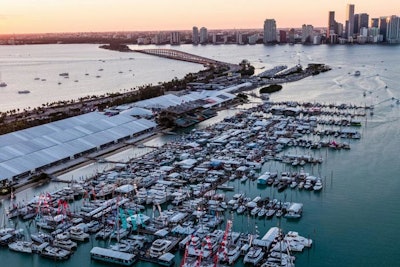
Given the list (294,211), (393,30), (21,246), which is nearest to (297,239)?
(294,211)

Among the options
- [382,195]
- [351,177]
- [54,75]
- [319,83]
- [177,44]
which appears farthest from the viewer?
[177,44]

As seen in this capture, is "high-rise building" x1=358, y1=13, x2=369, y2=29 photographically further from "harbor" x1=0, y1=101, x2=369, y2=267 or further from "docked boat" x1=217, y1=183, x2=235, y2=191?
"docked boat" x1=217, y1=183, x2=235, y2=191

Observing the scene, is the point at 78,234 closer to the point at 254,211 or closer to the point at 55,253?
the point at 55,253

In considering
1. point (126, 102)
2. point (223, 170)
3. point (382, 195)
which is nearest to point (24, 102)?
point (126, 102)

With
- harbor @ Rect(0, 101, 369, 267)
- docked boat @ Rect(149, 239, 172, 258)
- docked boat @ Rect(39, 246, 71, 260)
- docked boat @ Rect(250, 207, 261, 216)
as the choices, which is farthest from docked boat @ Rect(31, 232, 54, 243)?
docked boat @ Rect(250, 207, 261, 216)

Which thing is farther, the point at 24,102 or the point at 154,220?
the point at 24,102

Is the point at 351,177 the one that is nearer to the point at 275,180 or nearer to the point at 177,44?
the point at 275,180

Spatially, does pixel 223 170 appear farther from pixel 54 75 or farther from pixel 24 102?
pixel 54 75

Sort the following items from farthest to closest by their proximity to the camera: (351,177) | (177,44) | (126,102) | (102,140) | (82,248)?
(177,44)
(126,102)
(102,140)
(351,177)
(82,248)
